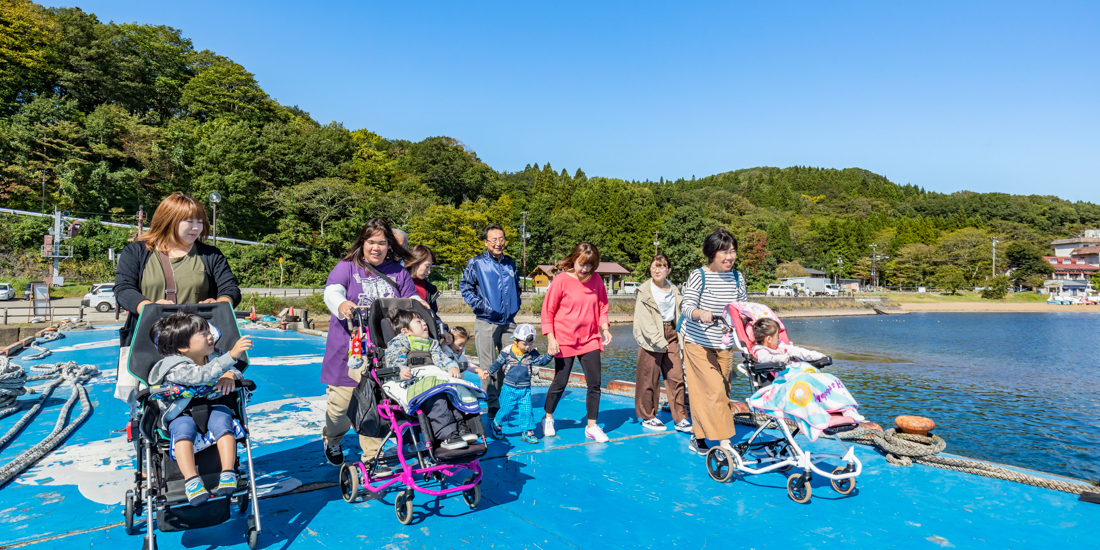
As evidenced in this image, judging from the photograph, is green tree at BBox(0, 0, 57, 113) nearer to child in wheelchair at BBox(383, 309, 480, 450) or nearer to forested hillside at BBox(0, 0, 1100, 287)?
forested hillside at BBox(0, 0, 1100, 287)

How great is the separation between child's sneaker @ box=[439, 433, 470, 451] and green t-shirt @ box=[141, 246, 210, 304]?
157cm

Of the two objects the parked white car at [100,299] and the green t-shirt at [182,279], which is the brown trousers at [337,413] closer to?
the green t-shirt at [182,279]

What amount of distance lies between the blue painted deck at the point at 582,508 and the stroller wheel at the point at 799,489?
3.1 inches

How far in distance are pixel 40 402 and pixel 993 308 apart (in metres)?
74.8

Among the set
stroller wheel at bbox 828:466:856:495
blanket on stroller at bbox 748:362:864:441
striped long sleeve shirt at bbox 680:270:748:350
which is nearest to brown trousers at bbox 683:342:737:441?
striped long sleeve shirt at bbox 680:270:748:350

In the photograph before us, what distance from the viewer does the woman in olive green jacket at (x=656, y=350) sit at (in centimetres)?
521

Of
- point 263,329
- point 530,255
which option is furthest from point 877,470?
point 530,255

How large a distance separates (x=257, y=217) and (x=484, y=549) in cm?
5178

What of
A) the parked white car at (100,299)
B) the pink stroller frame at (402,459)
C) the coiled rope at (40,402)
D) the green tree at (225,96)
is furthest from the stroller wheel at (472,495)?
Result: the green tree at (225,96)

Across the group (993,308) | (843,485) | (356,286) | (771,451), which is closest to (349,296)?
(356,286)

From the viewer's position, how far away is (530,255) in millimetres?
63500

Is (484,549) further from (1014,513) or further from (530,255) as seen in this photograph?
(530,255)

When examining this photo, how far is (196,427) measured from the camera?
2.61 m

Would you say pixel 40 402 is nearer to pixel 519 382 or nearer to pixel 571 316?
pixel 519 382
